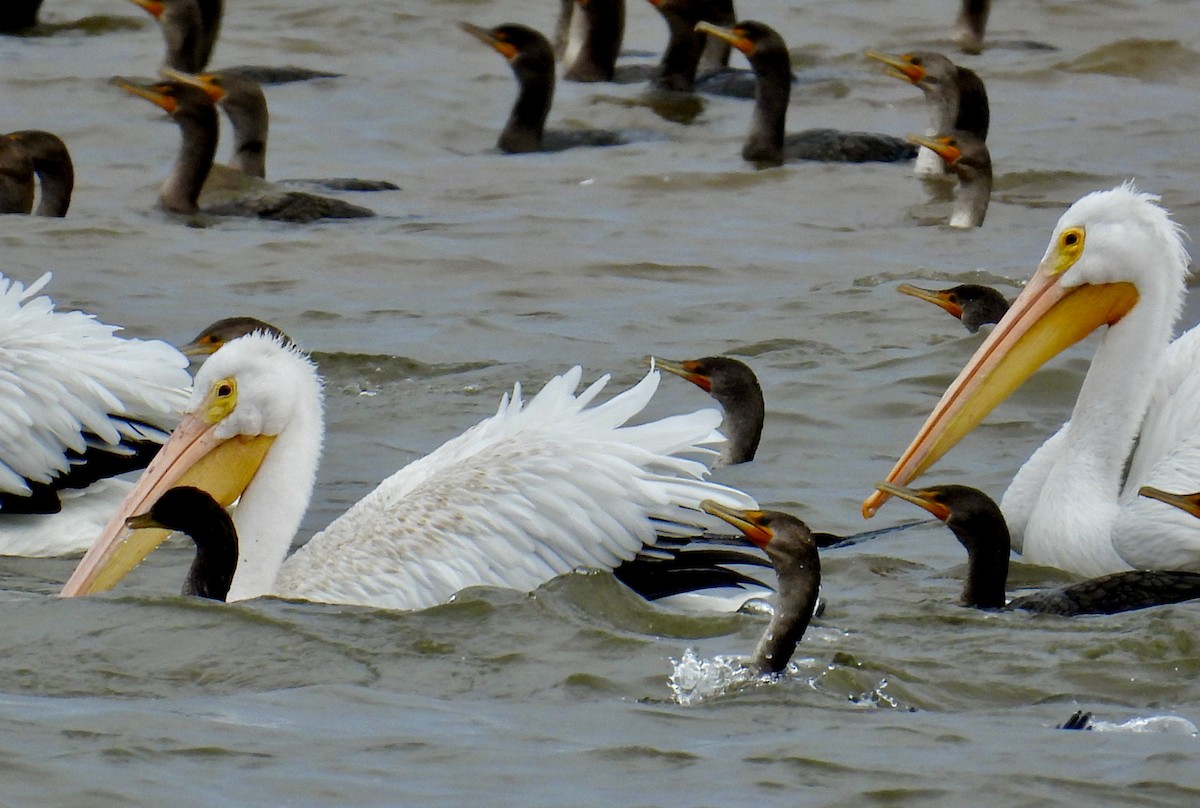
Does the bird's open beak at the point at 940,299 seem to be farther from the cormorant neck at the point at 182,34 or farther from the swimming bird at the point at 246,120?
the cormorant neck at the point at 182,34

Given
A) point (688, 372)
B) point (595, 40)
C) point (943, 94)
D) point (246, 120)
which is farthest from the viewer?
point (595, 40)

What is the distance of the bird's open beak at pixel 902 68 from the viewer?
12727 millimetres

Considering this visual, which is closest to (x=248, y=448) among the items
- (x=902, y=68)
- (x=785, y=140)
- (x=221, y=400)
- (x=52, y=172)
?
(x=221, y=400)

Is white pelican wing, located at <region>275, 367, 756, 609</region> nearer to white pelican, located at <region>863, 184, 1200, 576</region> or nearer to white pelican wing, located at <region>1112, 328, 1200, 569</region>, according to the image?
white pelican, located at <region>863, 184, 1200, 576</region>

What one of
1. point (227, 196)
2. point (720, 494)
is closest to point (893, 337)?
point (720, 494)

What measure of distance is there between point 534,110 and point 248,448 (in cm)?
765

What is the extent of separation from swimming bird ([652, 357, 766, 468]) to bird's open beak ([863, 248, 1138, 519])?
1031 millimetres

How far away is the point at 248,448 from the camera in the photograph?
5.39m

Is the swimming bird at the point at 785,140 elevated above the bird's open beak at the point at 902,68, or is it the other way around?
the bird's open beak at the point at 902,68

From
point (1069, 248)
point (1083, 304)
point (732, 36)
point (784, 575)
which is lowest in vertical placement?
point (732, 36)

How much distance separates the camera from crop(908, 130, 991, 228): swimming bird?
10.4 meters

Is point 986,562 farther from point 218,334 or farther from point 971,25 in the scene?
point 971,25

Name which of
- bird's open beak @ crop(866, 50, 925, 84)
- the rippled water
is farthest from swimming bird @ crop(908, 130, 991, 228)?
bird's open beak @ crop(866, 50, 925, 84)

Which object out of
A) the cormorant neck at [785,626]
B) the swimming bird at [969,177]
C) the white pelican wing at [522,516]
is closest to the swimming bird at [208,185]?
the swimming bird at [969,177]
